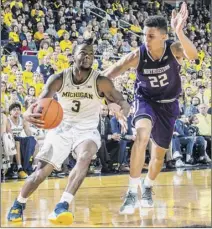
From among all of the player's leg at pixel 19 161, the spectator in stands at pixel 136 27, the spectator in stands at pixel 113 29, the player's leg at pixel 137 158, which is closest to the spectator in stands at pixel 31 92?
the player's leg at pixel 19 161

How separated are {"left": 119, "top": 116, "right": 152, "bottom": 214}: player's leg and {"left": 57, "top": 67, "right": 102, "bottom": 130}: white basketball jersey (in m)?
0.43

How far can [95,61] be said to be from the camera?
8.04 metres

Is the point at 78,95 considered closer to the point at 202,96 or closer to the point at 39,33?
the point at 39,33

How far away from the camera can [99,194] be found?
225 inches

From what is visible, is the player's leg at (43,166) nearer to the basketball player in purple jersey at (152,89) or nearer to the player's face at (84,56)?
the player's face at (84,56)

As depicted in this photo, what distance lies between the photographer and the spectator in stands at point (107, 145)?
7344 mm

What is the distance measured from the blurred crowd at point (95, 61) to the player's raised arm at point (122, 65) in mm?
2299

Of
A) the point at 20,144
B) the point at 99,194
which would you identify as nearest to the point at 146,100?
the point at 99,194

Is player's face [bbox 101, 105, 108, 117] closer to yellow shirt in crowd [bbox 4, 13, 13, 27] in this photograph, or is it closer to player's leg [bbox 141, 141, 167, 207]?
yellow shirt in crowd [bbox 4, 13, 13, 27]

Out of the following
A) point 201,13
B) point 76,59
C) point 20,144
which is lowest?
point 20,144

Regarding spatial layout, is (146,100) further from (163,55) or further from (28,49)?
(28,49)

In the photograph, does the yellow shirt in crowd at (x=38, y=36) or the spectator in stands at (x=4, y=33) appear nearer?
the spectator in stands at (x=4, y=33)

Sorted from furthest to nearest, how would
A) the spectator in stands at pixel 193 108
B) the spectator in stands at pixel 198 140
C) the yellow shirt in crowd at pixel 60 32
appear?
the yellow shirt in crowd at pixel 60 32 → the spectator in stands at pixel 193 108 → the spectator in stands at pixel 198 140

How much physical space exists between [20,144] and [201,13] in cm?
314
